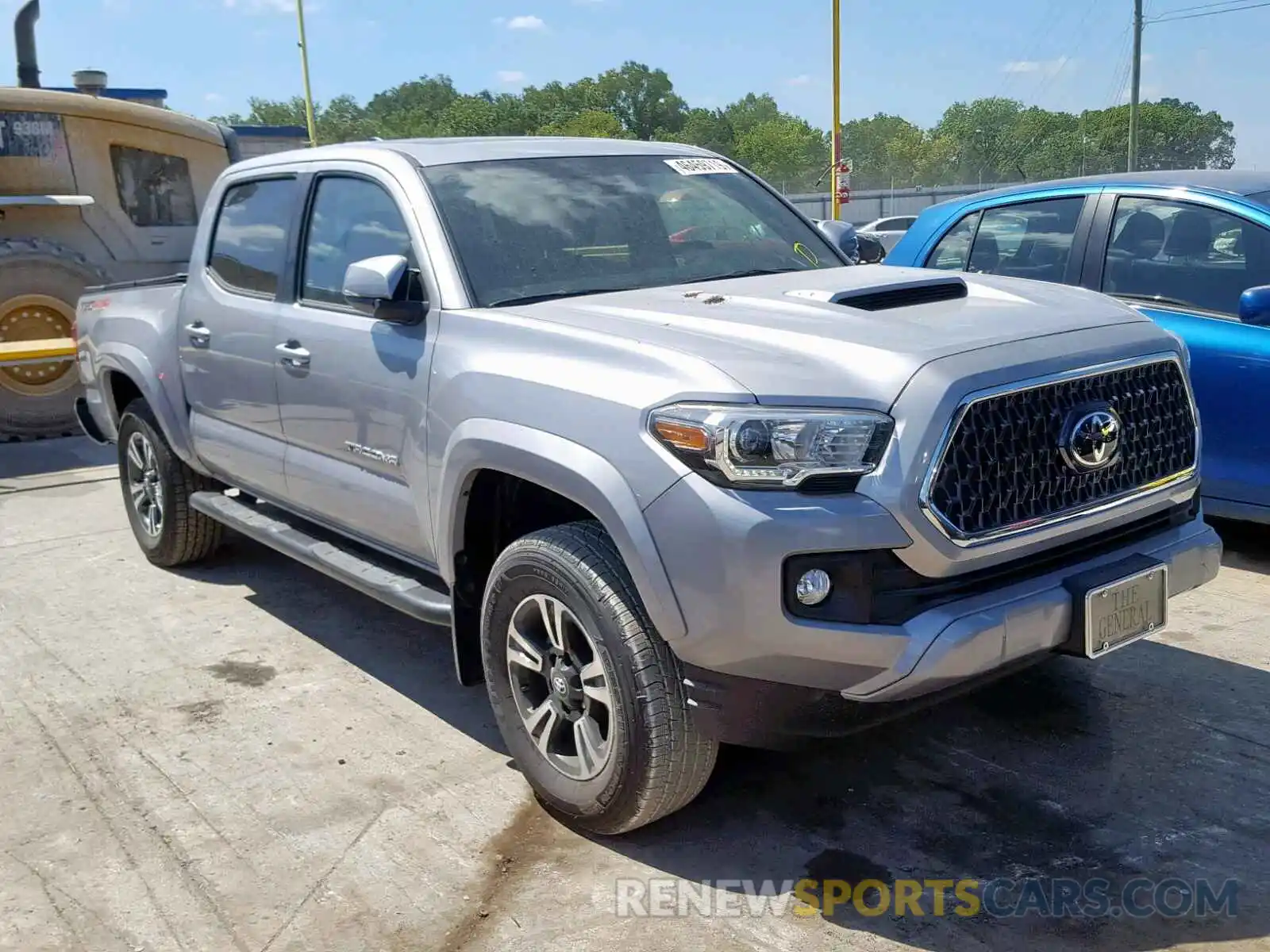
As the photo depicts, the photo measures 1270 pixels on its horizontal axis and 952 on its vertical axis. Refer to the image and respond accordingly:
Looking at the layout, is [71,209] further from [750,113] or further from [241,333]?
[750,113]

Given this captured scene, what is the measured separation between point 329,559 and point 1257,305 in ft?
12.5

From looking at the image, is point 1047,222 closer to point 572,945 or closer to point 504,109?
point 572,945

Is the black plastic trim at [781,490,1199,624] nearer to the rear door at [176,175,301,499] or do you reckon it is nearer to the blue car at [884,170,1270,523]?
the rear door at [176,175,301,499]

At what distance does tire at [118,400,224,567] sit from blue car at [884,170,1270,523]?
13.3ft

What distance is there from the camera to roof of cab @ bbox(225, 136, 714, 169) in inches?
168

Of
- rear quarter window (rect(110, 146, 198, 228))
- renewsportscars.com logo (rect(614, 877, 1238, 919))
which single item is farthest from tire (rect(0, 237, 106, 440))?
renewsportscars.com logo (rect(614, 877, 1238, 919))

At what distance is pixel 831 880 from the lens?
3.18 metres

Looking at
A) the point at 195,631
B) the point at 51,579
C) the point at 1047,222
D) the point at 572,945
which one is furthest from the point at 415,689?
the point at 1047,222

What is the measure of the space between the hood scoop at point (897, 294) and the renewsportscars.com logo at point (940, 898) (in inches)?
60.8

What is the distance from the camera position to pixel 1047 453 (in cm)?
305

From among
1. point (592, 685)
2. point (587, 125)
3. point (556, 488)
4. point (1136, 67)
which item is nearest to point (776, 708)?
point (592, 685)

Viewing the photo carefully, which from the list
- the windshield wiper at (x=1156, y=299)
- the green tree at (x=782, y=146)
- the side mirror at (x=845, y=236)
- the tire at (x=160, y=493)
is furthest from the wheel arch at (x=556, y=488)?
the green tree at (x=782, y=146)

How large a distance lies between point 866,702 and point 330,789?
1.79 metres

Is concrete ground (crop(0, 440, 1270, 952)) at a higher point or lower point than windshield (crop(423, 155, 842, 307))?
lower
